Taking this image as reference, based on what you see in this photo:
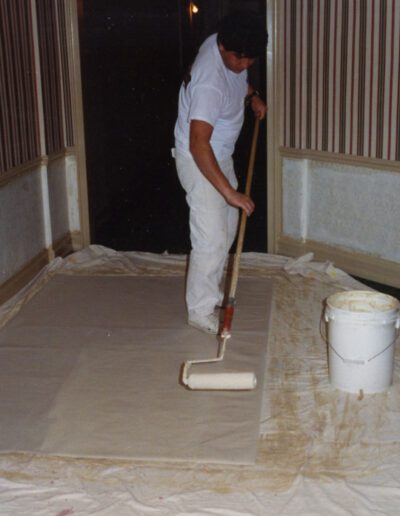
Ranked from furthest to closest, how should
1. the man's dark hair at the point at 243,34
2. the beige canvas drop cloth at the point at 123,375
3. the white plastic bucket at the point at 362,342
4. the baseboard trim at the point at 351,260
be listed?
the baseboard trim at the point at 351,260 < the man's dark hair at the point at 243,34 < the white plastic bucket at the point at 362,342 < the beige canvas drop cloth at the point at 123,375

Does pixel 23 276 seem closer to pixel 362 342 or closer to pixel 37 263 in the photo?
pixel 37 263

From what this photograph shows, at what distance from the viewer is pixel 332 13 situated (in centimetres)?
399

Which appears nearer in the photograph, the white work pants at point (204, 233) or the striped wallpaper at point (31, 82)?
the white work pants at point (204, 233)

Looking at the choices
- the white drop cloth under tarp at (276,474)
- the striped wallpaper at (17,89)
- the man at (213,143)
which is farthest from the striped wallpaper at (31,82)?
the white drop cloth under tarp at (276,474)

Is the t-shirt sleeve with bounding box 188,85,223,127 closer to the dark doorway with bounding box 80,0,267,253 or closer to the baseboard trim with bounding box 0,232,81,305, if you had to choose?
the baseboard trim with bounding box 0,232,81,305

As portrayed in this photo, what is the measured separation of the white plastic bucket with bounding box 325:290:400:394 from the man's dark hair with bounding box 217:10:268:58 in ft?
3.41

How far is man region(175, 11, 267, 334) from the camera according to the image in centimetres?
279

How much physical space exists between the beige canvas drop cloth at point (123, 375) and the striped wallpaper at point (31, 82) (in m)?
0.87

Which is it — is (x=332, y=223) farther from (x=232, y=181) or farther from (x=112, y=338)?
(x=112, y=338)

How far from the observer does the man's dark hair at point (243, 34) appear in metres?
2.76

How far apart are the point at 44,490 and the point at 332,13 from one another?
307cm

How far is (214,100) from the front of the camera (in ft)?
9.22

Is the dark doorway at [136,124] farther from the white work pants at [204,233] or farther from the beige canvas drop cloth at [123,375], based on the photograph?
the white work pants at [204,233]

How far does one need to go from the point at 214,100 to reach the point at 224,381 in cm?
114
